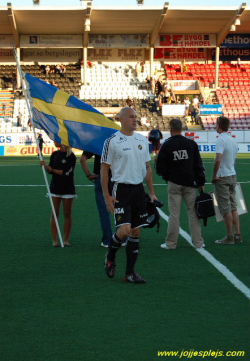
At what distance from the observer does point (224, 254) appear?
31.8 feet

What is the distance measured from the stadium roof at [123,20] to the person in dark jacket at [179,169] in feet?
143

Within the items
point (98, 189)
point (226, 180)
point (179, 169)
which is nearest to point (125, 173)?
point (179, 169)

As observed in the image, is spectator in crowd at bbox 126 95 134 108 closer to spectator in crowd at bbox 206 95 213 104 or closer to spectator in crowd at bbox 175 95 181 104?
spectator in crowd at bbox 175 95 181 104

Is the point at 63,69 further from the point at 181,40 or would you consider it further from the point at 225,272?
the point at 225,272

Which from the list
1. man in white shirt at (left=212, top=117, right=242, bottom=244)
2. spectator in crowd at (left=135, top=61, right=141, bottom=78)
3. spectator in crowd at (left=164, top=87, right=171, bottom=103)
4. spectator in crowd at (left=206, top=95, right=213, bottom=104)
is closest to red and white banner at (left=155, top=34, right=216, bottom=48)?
spectator in crowd at (left=135, top=61, right=141, bottom=78)

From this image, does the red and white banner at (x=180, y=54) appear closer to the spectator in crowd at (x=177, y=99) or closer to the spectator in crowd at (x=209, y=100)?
the spectator in crowd at (x=177, y=99)

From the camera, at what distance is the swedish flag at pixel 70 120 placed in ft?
32.6

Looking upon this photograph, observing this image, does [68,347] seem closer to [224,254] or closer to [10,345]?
[10,345]

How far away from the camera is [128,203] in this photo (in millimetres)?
7605

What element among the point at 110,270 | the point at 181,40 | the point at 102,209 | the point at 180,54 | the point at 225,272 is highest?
the point at 181,40

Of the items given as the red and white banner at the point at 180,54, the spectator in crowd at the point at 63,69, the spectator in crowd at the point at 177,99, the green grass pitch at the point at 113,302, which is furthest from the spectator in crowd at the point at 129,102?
the green grass pitch at the point at 113,302

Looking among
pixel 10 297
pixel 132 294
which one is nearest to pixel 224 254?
pixel 132 294

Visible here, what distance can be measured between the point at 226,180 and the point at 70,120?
250 centimetres

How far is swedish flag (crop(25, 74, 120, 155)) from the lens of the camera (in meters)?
9.95
